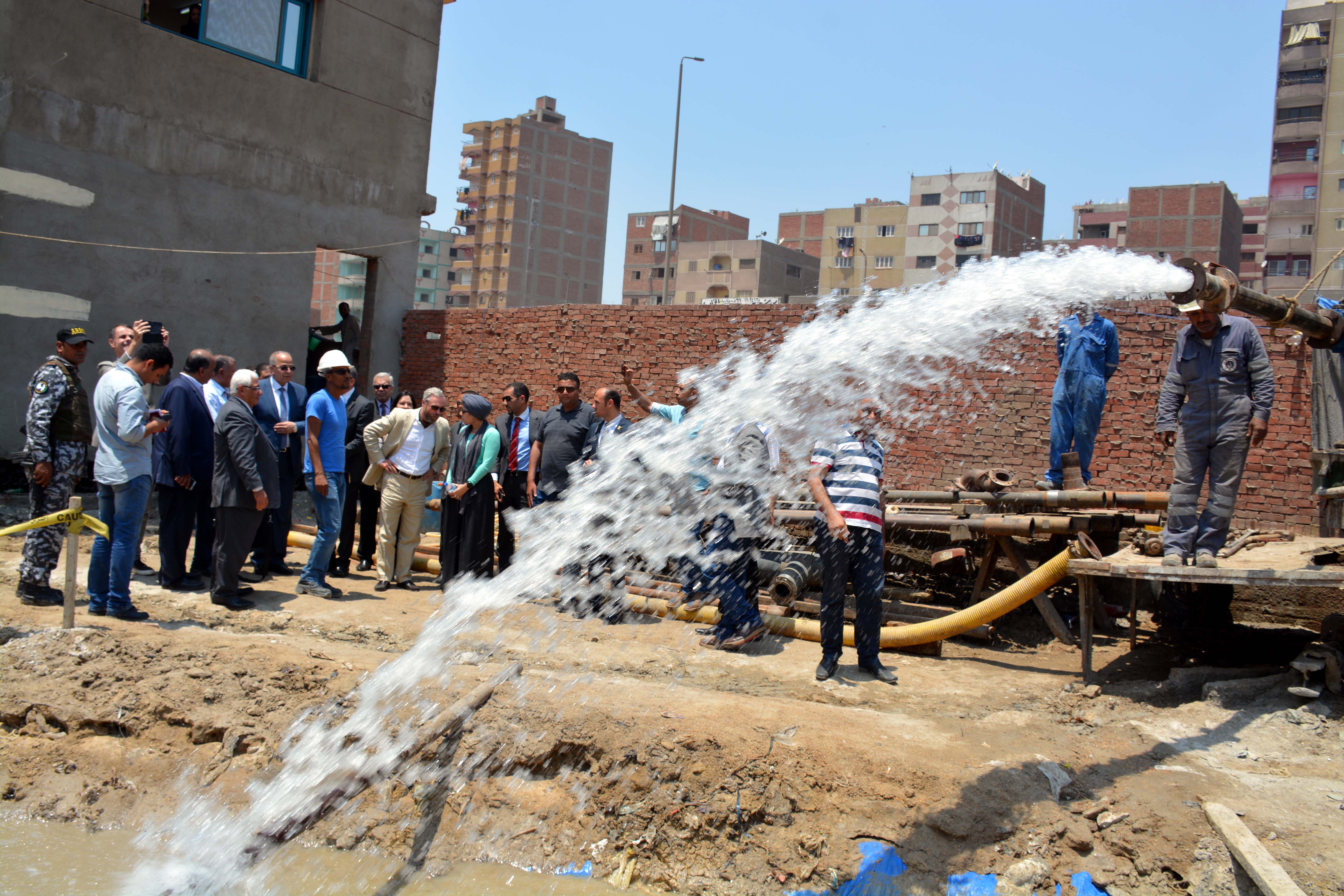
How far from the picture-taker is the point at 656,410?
22.9 ft

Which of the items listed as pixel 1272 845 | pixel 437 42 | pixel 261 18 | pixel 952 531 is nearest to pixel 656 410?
pixel 952 531

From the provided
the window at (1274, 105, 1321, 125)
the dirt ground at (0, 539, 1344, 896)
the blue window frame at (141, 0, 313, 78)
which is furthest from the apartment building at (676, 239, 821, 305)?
the dirt ground at (0, 539, 1344, 896)

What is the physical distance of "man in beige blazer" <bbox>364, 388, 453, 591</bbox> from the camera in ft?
26.0

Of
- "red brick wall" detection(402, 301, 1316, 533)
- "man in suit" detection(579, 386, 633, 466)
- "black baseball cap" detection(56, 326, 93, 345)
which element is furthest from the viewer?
"red brick wall" detection(402, 301, 1316, 533)

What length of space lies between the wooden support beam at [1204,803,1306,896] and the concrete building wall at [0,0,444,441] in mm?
13907

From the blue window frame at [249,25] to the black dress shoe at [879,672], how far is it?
44.4 feet

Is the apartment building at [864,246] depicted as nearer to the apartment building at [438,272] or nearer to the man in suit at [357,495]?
the apartment building at [438,272]

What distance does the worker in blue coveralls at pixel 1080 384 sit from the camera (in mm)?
8164

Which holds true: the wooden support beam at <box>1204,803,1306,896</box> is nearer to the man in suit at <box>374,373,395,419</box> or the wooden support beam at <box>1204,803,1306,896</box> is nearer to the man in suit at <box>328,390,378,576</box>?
the man in suit at <box>328,390,378,576</box>

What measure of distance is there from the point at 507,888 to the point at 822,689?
231 centimetres

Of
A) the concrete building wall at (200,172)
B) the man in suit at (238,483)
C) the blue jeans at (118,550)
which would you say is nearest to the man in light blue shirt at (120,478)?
the blue jeans at (118,550)

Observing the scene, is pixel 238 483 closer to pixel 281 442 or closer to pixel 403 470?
pixel 281 442

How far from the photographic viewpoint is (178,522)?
704cm

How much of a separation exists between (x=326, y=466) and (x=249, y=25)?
10.4m
